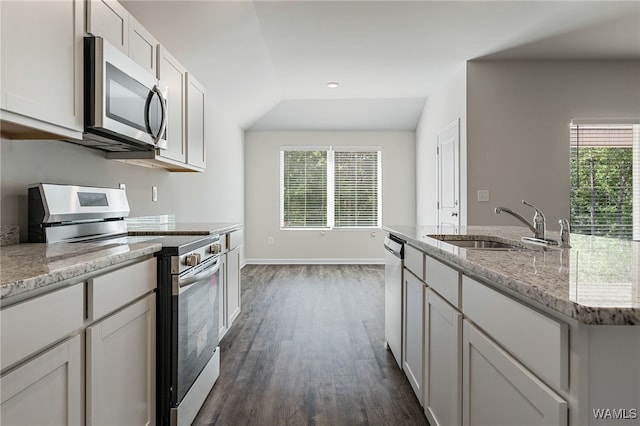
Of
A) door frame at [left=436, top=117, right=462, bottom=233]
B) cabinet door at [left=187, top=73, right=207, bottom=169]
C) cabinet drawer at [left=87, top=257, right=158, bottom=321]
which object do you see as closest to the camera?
cabinet drawer at [left=87, top=257, right=158, bottom=321]

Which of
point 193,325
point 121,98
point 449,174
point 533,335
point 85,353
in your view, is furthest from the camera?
point 449,174

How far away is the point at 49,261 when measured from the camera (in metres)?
1.15

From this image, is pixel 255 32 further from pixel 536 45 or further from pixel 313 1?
pixel 536 45

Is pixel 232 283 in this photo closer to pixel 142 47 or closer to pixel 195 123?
pixel 195 123

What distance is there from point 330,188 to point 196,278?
16.8ft

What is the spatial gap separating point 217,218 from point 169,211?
1.53 metres

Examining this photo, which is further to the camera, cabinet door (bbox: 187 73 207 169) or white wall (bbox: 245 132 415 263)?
white wall (bbox: 245 132 415 263)

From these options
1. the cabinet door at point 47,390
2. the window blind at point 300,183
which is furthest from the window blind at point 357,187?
the cabinet door at point 47,390

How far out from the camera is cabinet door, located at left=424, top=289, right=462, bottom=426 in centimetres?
135

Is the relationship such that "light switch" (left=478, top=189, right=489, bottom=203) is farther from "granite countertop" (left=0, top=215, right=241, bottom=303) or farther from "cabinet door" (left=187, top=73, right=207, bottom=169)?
"granite countertop" (left=0, top=215, right=241, bottom=303)

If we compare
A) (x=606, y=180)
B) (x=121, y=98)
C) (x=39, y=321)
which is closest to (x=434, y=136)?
(x=606, y=180)

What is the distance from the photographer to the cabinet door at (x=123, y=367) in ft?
3.88

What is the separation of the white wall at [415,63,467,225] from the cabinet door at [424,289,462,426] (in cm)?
277

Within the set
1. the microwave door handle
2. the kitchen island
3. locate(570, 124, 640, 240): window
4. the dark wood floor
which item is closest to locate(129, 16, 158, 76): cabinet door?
the microwave door handle
